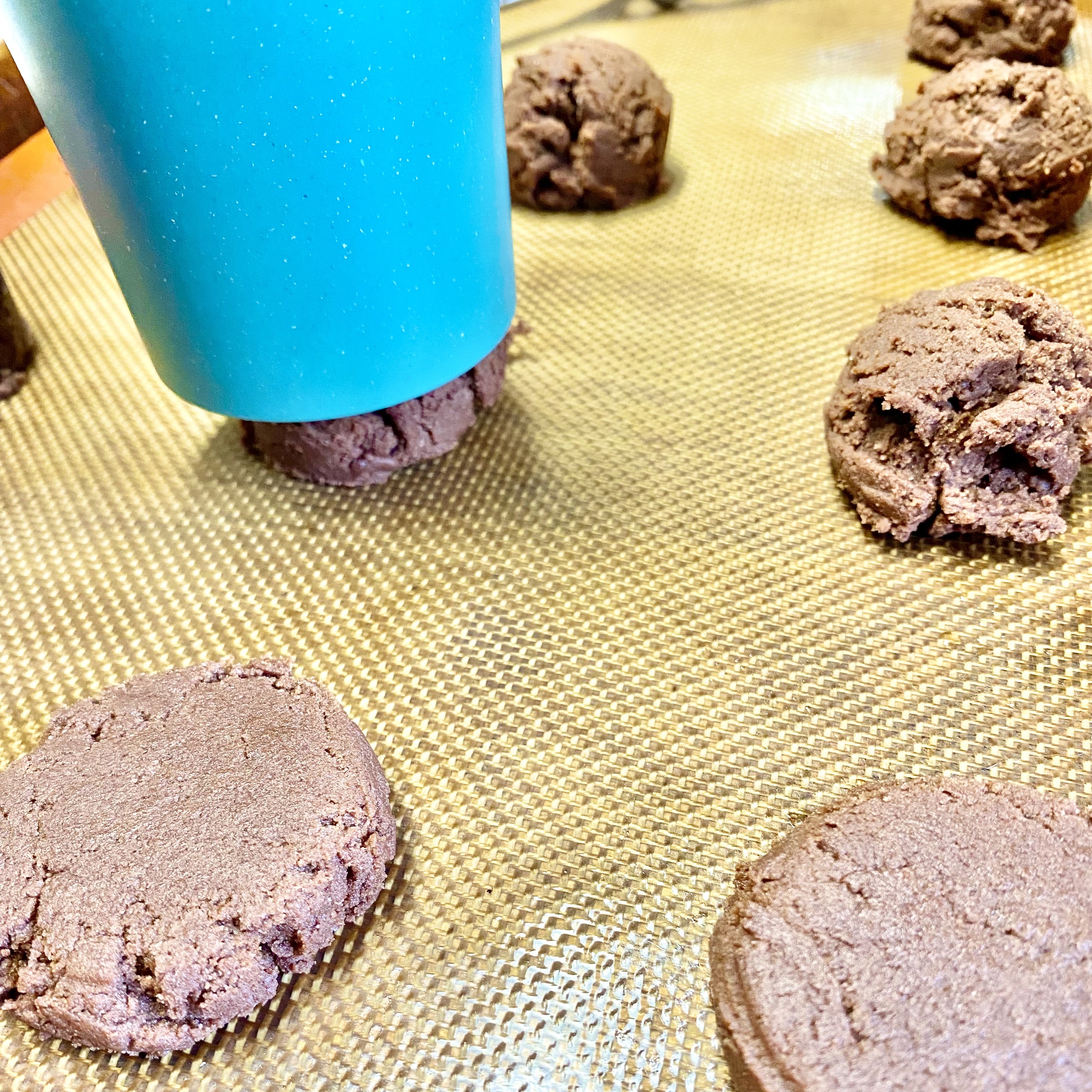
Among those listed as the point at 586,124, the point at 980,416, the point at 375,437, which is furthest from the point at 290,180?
the point at 586,124

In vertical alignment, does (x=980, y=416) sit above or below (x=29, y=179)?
below

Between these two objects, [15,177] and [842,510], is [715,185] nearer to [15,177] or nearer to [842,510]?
[842,510]

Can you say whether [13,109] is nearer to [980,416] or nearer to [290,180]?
[290,180]

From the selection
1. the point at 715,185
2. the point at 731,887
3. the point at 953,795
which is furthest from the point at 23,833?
the point at 715,185

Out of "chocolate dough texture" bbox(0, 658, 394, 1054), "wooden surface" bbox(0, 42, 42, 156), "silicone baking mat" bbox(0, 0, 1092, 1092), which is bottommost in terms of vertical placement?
"silicone baking mat" bbox(0, 0, 1092, 1092)

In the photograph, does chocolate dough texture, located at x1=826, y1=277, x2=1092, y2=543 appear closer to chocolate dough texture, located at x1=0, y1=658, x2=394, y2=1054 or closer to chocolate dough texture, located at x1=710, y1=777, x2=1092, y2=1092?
chocolate dough texture, located at x1=710, y1=777, x2=1092, y2=1092

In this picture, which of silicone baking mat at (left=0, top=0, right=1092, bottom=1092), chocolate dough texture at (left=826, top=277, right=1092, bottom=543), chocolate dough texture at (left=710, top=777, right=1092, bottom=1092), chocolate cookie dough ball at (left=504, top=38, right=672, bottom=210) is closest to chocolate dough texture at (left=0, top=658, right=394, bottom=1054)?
silicone baking mat at (left=0, top=0, right=1092, bottom=1092)

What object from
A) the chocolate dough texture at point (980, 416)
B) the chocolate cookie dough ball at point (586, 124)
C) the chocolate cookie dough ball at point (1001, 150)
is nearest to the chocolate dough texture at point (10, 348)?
the chocolate cookie dough ball at point (586, 124)
